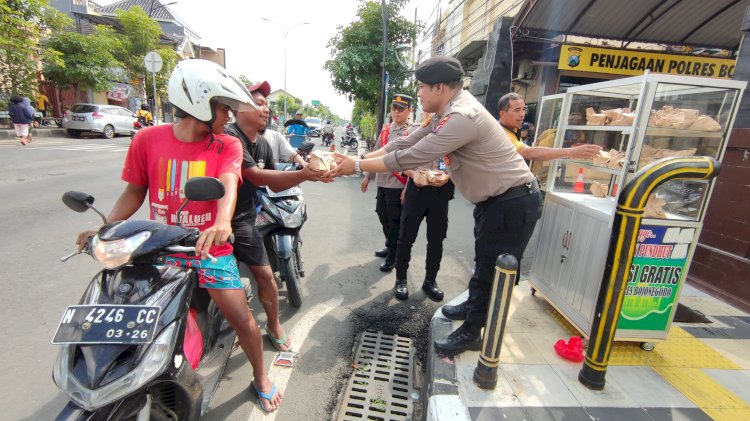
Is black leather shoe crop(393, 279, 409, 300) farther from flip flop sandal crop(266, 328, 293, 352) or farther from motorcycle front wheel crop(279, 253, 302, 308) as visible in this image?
flip flop sandal crop(266, 328, 293, 352)

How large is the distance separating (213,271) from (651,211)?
2.88 metres

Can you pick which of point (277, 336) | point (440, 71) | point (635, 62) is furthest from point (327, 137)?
point (440, 71)

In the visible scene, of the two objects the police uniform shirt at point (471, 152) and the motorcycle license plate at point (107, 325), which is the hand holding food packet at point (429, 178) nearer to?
the police uniform shirt at point (471, 152)

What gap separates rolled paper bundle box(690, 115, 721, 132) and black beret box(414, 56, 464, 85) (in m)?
1.77

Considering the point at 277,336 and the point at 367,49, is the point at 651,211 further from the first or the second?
the point at 367,49

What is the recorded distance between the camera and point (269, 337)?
2.94 metres

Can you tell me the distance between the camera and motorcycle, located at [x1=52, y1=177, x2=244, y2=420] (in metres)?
1.41

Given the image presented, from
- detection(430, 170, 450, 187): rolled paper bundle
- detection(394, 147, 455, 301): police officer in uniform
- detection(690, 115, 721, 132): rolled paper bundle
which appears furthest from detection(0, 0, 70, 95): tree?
detection(690, 115, 721, 132): rolled paper bundle

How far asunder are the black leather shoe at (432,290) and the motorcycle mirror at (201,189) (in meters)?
2.65

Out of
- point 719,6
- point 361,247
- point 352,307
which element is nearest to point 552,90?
point 719,6

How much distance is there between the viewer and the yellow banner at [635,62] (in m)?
7.93

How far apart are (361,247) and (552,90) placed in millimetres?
6510

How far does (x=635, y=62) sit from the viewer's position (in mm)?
8102

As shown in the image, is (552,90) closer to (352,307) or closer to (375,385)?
(352,307)
